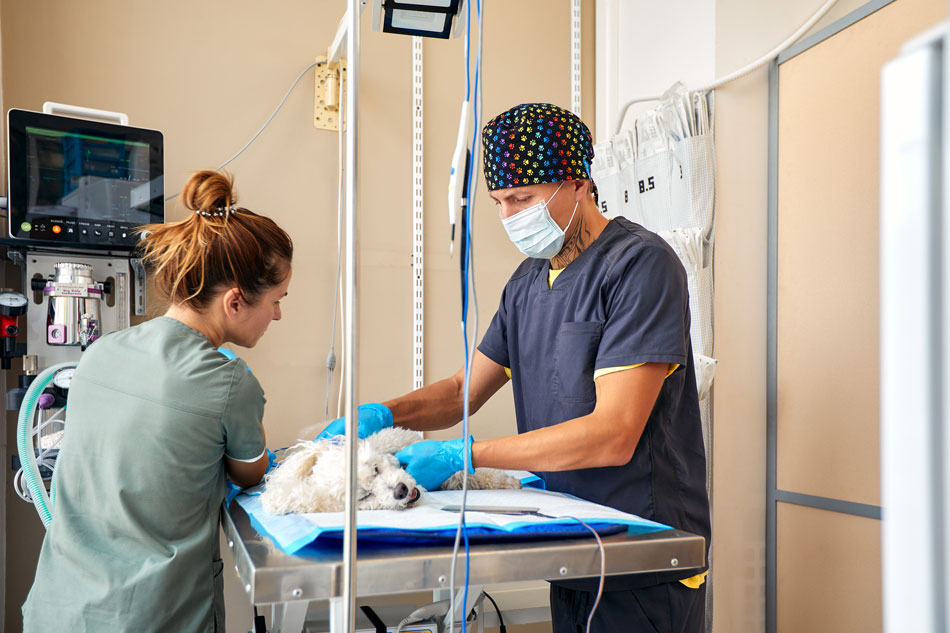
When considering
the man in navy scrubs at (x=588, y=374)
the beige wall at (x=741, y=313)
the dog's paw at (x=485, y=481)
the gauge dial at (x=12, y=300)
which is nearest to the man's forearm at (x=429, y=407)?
the man in navy scrubs at (x=588, y=374)

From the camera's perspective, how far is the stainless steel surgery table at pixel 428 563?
762 mm

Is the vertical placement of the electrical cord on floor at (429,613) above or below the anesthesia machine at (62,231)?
below

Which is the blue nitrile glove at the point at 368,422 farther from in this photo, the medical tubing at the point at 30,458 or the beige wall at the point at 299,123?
the beige wall at the point at 299,123

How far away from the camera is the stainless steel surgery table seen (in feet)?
2.50

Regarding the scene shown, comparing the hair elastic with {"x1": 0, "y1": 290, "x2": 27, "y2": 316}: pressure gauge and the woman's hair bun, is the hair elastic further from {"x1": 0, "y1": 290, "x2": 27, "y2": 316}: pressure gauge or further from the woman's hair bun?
{"x1": 0, "y1": 290, "x2": 27, "y2": 316}: pressure gauge

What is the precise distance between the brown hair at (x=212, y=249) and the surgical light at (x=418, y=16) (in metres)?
0.43

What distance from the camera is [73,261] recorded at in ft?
6.48

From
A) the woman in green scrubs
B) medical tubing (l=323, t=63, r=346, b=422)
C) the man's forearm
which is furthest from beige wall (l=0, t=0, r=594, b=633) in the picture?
the woman in green scrubs

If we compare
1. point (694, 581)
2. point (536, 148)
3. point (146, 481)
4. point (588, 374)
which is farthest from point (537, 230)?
point (146, 481)

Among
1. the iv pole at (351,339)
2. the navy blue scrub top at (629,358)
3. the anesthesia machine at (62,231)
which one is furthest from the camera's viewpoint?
the anesthesia machine at (62,231)

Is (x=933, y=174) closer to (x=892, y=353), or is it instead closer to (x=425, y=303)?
(x=892, y=353)

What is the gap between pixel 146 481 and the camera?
109 centimetres

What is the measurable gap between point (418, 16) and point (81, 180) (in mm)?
1203

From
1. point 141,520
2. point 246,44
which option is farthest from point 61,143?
point 141,520
